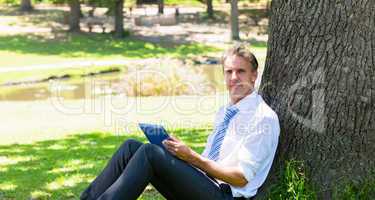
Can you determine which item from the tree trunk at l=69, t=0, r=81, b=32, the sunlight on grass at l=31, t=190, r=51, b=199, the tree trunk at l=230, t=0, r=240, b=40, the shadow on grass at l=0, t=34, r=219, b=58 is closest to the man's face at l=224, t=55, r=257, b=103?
the sunlight on grass at l=31, t=190, r=51, b=199

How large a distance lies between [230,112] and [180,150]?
53 centimetres

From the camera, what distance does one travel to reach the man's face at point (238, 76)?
14.1 ft

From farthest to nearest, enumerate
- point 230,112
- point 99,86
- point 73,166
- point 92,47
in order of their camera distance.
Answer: point 92,47
point 99,86
point 73,166
point 230,112

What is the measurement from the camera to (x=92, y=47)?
90.7 feet

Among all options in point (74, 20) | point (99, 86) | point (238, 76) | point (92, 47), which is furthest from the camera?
point (74, 20)

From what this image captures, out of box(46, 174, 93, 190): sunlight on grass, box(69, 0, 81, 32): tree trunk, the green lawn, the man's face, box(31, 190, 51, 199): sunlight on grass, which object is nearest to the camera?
the man's face

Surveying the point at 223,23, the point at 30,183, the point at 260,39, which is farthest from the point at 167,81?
the point at 223,23

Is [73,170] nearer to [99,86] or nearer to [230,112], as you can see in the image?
[230,112]

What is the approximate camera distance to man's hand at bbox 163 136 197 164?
4.08m

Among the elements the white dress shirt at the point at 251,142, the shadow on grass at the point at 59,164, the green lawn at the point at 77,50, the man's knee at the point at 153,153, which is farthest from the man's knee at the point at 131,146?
the green lawn at the point at 77,50

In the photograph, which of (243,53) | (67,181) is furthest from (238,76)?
(67,181)

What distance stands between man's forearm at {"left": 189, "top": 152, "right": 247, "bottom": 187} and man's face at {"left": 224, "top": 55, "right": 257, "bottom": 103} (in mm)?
538

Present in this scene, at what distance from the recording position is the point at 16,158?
785cm

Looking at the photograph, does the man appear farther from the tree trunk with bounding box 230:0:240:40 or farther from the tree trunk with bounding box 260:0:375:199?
the tree trunk with bounding box 230:0:240:40
